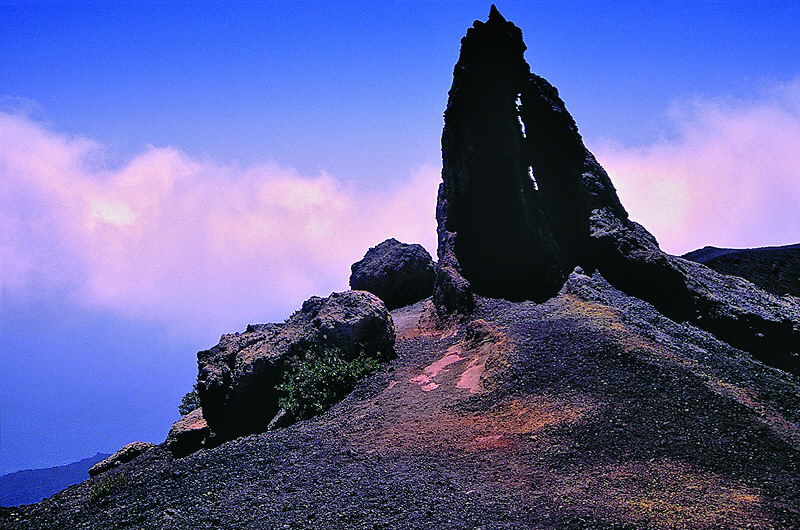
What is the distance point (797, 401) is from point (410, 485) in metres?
8.06

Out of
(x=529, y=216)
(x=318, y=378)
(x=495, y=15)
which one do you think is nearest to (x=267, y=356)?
(x=318, y=378)

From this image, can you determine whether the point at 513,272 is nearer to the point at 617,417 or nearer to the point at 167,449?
the point at 617,417

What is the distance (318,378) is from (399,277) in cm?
1314

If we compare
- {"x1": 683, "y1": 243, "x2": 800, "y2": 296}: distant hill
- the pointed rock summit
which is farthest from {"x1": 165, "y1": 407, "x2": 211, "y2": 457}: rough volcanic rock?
{"x1": 683, "y1": 243, "x2": 800, "y2": 296}: distant hill

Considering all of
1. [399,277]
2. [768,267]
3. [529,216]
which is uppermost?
[399,277]

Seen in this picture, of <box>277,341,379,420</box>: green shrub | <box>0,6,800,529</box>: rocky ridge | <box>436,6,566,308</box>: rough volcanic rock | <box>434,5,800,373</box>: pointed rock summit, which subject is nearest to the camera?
<box>0,6,800,529</box>: rocky ridge

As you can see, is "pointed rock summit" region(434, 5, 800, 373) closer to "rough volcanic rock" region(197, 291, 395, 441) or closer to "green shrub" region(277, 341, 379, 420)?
→ "rough volcanic rock" region(197, 291, 395, 441)

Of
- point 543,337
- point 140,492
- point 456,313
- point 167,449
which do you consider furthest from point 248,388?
point 543,337

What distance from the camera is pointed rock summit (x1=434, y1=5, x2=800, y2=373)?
50.6ft

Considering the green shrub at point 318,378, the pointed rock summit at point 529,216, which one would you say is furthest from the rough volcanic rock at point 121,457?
the pointed rock summit at point 529,216

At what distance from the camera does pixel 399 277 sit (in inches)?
1040

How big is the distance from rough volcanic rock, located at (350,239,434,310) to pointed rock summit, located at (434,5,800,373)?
6.49m

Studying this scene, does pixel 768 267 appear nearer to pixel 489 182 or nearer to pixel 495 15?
pixel 489 182

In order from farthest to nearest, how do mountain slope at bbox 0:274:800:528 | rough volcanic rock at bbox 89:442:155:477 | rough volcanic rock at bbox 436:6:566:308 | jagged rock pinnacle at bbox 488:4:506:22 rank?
jagged rock pinnacle at bbox 488:4:506:22 < rough volcanic rock at bbox 436:6:566:308 < rough volcanic rock at bbox 89:442:155:477 < mountain slope at bbox 0:274:800:528
